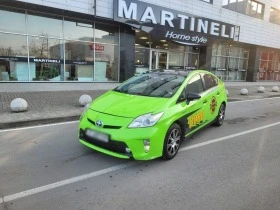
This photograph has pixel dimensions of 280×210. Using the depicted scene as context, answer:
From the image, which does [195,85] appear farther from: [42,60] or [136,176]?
[42,60]

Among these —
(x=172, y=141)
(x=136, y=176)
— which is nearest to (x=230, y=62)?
(x=172, y=141)

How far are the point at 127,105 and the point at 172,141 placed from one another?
1.04 metres

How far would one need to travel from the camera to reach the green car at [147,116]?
4219mm

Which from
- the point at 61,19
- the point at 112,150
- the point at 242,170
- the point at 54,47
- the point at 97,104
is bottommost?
the point at 242,170

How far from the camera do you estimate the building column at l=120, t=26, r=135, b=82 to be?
15.5 metres

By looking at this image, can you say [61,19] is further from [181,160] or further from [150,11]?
[181,160]

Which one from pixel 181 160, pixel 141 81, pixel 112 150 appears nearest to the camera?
pixel 112 150

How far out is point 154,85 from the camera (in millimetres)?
5609

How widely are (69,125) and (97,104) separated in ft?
7.93

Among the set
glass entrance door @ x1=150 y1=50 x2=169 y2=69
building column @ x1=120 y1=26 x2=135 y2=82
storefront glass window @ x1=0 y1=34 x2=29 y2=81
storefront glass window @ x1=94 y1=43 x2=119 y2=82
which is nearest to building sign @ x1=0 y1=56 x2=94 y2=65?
storefront glass window @ x1=0 y1=34 x2=29 y2=81

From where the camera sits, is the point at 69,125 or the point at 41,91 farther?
the point at 41,91

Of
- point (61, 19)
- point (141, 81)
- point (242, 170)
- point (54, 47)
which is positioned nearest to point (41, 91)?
point (54, 47)

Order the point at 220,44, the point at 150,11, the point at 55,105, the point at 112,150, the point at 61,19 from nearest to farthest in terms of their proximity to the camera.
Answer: the point at 112,150 → the point at 55,105 → the point at 61,19 → the point at 150,11 → the point at 220,44

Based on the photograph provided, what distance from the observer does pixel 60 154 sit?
4.86 metres
